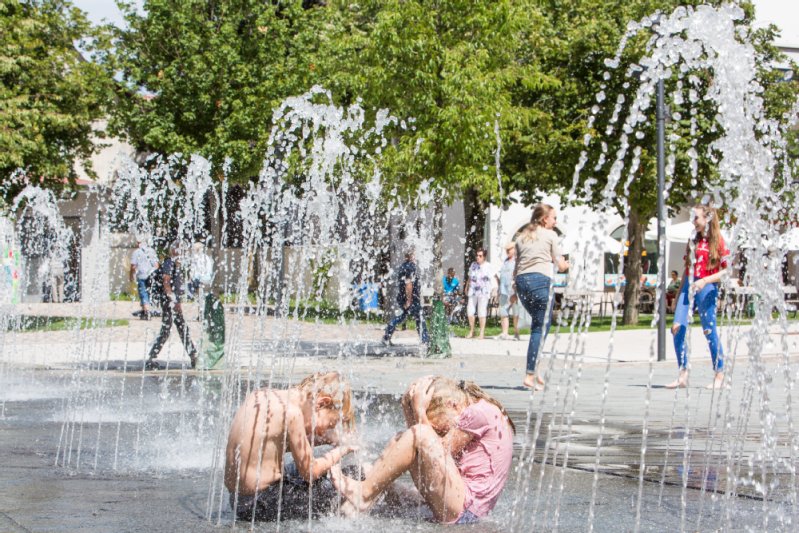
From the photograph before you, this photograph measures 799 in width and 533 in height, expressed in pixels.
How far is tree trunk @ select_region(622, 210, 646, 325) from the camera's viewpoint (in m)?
28.1

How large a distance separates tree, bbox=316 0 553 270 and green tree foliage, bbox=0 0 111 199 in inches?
377

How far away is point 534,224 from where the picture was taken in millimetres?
10688

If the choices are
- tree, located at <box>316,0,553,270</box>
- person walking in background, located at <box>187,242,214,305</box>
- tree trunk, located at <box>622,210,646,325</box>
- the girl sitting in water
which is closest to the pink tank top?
the girl sitting in water

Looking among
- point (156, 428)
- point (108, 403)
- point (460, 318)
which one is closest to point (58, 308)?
point (460, 318)

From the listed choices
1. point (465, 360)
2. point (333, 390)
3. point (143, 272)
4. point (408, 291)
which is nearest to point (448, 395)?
point (333, 390)

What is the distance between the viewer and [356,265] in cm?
3619

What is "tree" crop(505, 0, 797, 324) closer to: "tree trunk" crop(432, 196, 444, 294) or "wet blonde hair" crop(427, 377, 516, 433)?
"tree trunk" crop(432, 196, 444, 294)

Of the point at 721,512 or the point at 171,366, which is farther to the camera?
the point at 171,366

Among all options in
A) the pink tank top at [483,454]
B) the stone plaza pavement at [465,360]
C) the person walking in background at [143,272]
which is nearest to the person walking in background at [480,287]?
the stone plaza pavement at [465,360]

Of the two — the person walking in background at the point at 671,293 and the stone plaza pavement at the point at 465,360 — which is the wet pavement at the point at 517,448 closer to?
the stone plaza pavement at the point at 465,360

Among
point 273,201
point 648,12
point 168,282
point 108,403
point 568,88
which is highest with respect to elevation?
point 648,12

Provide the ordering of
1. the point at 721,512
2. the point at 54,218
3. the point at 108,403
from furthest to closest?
1. the point at 54,218
2. the point at 108,403
3. the point at 721,512

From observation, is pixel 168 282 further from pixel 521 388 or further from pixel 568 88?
pixel 568 88

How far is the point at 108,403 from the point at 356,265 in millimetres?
25539
